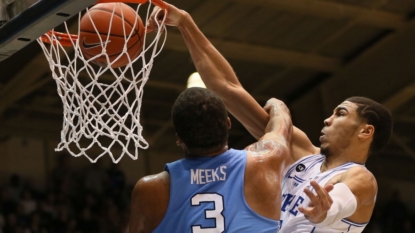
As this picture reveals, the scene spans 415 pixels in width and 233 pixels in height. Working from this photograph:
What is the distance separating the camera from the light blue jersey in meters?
2.99

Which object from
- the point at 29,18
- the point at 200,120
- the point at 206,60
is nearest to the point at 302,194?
the point at 206,60

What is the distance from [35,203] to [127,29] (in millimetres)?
6748

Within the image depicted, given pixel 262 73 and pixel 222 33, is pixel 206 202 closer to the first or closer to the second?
pixel 222 33

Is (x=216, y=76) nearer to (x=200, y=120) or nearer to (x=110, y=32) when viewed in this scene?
(x=110, y=32)

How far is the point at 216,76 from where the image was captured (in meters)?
4.20

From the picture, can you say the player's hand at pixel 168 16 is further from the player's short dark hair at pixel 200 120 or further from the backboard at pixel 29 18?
the player's short dark hair at pixel 200 120

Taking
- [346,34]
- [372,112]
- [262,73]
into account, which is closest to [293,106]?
[262,73]

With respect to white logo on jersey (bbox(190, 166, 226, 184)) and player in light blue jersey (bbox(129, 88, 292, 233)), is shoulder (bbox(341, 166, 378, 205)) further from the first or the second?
white logo on jersey (bbox(190, 166, 226, 184))

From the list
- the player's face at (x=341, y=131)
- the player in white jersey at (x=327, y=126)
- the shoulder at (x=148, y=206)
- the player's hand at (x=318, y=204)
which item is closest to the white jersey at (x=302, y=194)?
the player in white jersey at (x=327, y=126)

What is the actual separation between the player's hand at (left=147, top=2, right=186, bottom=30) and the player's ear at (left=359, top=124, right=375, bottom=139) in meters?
1.15

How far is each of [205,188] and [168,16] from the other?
1.40 meters

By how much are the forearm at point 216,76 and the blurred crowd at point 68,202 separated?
5.83 meters

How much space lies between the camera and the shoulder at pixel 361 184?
145 inches

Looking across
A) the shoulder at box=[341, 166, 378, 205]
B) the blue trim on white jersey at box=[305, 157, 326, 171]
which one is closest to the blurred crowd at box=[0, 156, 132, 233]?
the blue trim on white jersey at box=[305, 157, 326, 171]
